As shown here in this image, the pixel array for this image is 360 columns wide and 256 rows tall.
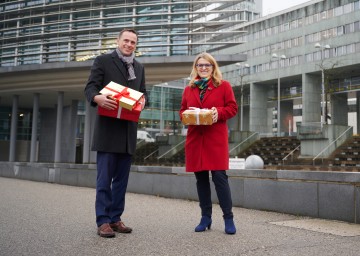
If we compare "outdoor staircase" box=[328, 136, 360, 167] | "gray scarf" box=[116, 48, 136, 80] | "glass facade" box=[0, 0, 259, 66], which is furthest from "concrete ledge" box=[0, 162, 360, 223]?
"glass facade" box=[0, 0, 259, 66]

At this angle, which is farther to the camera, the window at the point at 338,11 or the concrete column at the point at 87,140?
the window at the point at 338,11

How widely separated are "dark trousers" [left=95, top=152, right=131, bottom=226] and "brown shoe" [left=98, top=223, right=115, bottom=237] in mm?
78

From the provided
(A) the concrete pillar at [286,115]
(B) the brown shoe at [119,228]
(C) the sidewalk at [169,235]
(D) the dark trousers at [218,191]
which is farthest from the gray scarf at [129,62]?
(A) the concrete pillar at [286,115]

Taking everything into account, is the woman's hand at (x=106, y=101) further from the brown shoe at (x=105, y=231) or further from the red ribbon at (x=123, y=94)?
the brown shoe at (x=105, y=231)

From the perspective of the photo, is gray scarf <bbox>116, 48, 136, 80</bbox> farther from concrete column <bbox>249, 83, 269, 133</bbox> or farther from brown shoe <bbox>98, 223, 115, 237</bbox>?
concrete column <bbox>249, 83, 269, 133</bbox>

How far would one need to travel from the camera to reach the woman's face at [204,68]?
557 cm

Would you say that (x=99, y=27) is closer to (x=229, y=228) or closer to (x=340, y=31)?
(x=229, y=228)

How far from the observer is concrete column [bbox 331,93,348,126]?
57.5m

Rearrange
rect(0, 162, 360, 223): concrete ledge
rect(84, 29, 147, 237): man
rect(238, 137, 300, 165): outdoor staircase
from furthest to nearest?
rect(238, 137, 300, 165): outdoor staircase < rect(0, 162, 360, 223): concrete ledge < rect(84, 29, 147, 237): man

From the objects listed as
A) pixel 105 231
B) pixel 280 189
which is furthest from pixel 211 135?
pixel 280 189

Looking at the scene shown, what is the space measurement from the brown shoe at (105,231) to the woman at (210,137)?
1036 millimetres

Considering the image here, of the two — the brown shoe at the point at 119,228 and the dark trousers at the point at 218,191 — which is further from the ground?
the dark trousers at the point at 218,191

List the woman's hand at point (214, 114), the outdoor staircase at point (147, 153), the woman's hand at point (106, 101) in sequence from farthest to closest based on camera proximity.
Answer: the outdoor staircase at point (147, 153) → the woman's hand at point (214, 114) → the woman's hand at point (106, 101)

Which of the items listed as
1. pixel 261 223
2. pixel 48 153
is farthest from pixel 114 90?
pixel 48 153
